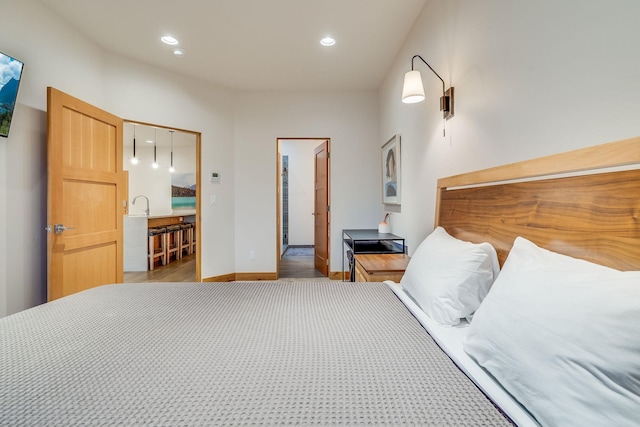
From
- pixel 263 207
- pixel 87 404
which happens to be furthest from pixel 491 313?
pixel 263 207

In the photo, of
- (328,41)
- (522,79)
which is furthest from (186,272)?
(522,79)

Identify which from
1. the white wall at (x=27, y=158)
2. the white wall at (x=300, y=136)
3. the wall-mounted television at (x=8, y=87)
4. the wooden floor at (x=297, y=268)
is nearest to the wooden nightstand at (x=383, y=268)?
the white wall at (x=300, y=136)

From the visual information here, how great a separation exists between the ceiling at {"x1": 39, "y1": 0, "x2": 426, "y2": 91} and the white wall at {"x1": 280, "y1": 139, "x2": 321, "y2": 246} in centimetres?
350

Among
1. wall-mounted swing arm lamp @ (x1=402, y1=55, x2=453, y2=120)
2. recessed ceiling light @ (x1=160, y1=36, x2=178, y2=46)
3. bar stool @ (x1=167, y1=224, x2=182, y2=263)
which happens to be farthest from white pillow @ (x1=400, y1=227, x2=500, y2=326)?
bar stool @ (x1=167, y1=224, x2=182, y2=263)

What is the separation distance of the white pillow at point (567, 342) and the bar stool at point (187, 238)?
633cm

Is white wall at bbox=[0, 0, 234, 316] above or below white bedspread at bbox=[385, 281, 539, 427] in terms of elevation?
above

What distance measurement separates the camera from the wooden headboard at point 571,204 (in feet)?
2.60

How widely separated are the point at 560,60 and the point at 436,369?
1.16 m

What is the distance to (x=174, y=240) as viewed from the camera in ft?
19.4

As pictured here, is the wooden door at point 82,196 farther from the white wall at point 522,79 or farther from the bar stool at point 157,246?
the white wall at point 522,79

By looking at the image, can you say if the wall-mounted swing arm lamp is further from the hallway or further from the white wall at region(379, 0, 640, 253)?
the hallway

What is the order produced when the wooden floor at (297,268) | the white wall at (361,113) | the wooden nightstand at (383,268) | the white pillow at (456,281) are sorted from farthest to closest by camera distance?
the wooden floor at (297,268), the wooden nightstand at (383,268), the white pillow at (456,281), the white wall at (361,113)

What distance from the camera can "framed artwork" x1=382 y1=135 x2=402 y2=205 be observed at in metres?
3.14

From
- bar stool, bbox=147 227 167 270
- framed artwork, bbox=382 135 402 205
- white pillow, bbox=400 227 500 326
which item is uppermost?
framed artwork, bbox=382 135 402 205
